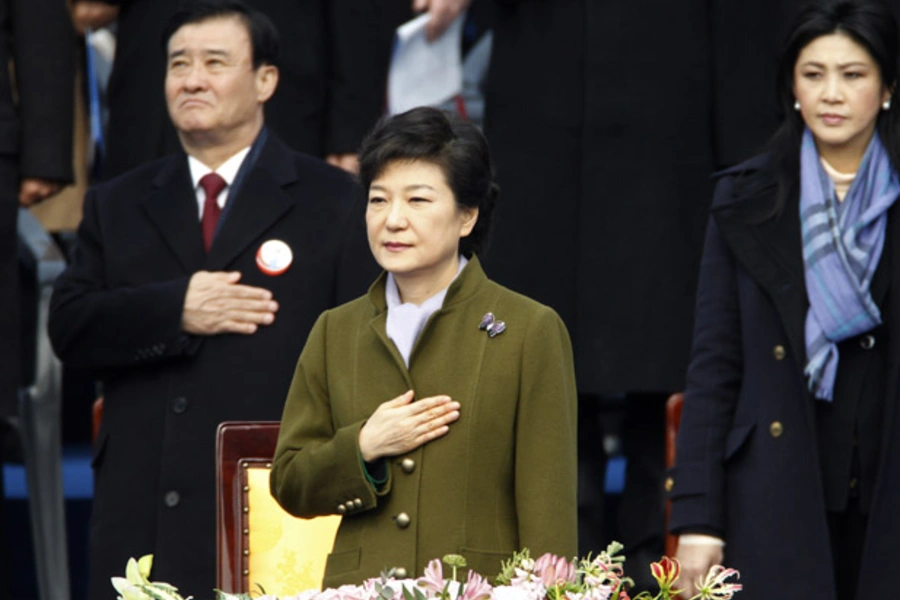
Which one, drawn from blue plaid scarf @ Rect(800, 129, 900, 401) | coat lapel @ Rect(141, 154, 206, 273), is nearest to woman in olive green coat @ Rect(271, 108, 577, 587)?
blue plaid scarf @ Rect(800, 129, 900, 401)

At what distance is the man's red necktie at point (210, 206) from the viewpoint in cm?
488

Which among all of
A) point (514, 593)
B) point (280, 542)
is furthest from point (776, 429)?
point (514, 593)

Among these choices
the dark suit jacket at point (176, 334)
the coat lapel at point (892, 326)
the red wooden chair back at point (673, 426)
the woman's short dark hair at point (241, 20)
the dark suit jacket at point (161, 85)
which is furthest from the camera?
the dark suit jacket at point (161, 85)

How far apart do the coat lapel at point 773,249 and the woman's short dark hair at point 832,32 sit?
5cm

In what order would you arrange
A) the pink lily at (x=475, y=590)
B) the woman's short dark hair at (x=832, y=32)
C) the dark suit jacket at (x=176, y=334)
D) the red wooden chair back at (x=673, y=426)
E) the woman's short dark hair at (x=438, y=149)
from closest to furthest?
1. the pink lily at (x=475, y=590)
2. the woman's short dark hair at (x=438, y=149)
3. the woman's short dark hair at (x=832, y=32)
4. the dark suit jacket at (x=176, y=334)
5. the red wooden chair back at (x=673, y=426)

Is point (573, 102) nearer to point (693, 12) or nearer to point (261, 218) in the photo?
point (693, 12)

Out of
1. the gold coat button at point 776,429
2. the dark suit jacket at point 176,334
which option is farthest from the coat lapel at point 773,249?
the dark suit jacket at point 176,334

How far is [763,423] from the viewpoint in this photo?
14.8 ft

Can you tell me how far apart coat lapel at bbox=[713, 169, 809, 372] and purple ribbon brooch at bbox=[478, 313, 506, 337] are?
4.08 feet

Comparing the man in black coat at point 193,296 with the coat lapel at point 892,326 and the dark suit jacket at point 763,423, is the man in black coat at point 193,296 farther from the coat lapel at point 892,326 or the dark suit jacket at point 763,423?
the coat lapel at point 892,326

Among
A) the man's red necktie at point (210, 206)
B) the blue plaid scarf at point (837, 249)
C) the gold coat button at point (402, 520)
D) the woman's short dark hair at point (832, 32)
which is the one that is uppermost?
the woman's short dark hair at point (832, 32)

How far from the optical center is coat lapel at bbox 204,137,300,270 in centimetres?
479

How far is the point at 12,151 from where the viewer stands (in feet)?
18.6

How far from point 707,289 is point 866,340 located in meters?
0.39
